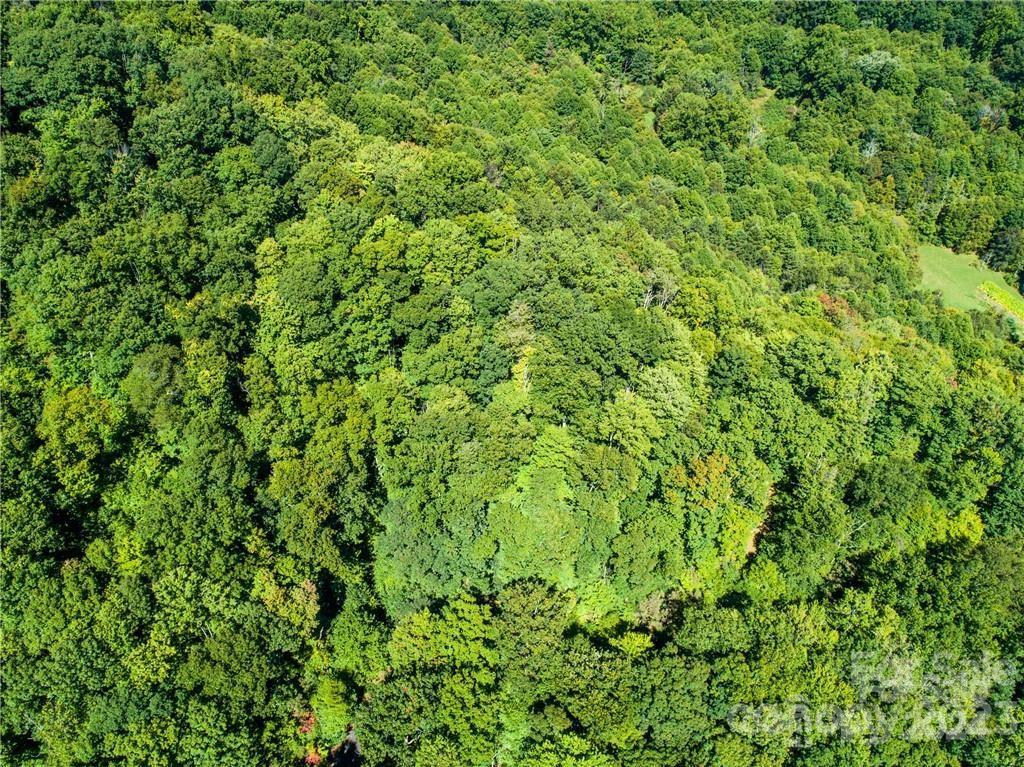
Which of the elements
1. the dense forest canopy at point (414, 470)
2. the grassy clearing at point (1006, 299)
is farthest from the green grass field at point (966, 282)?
the dense forest canopy at point (414, 470)

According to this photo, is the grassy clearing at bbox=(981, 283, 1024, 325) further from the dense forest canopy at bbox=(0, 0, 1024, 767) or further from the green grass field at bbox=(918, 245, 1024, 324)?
the dense forest canopy at bbox=(0, 0, 1024, 767)

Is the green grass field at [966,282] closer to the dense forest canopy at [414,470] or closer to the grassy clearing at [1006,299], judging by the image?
the grassy clearing at [1006,299]

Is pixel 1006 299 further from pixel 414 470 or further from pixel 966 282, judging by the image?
pixel 414 470

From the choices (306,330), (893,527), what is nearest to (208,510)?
(306,330)

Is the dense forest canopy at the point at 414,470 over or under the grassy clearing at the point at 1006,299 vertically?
over

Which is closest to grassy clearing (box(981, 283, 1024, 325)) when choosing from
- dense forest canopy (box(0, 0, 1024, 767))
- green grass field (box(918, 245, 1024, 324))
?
green grass field (box(918, 245, 1024, 324))

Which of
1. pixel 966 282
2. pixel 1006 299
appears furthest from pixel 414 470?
pixel 1006 299
